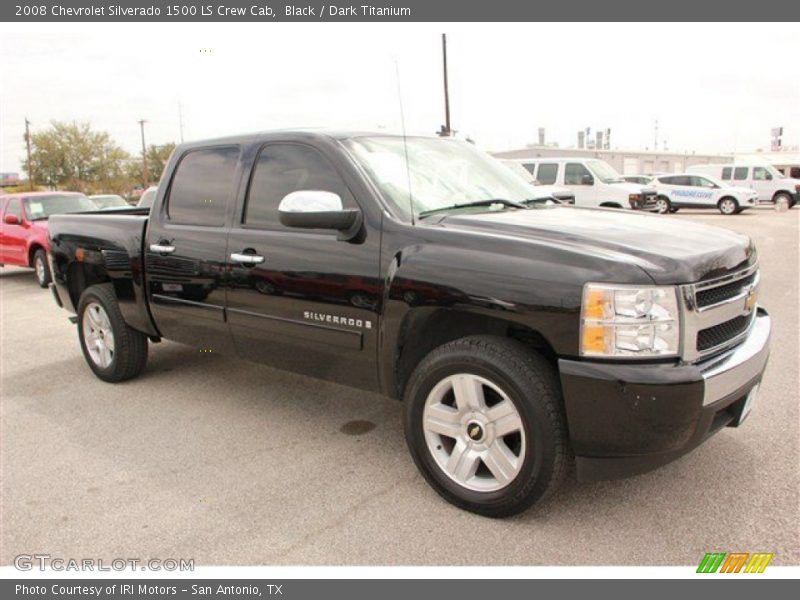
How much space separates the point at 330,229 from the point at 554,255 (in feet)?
4.12

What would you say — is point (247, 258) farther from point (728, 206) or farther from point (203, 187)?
point (728, 206)

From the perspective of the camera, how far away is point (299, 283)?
3.53 metres

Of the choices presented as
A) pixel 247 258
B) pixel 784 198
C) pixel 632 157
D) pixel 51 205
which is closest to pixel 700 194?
pixel 784 198

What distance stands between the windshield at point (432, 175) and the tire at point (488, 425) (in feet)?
2.88

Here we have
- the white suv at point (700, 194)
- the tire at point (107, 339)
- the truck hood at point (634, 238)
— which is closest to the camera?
the truck hood at point (634, 238)

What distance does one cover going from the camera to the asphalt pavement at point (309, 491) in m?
2.72

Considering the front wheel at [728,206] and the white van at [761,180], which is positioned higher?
the white van at [761,180]

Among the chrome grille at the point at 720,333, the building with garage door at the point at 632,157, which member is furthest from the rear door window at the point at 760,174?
the chrome grille at the point at 720,333

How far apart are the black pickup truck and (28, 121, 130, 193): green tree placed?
52.4 m

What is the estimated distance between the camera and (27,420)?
14.5 feet

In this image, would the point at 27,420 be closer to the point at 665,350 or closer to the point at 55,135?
the point at 665,350

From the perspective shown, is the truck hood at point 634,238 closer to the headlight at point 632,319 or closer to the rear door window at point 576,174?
the headlight at point 632,319

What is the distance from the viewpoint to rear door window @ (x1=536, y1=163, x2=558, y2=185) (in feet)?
57.5

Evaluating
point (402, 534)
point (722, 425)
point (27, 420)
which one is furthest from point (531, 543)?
point (27, 420)
